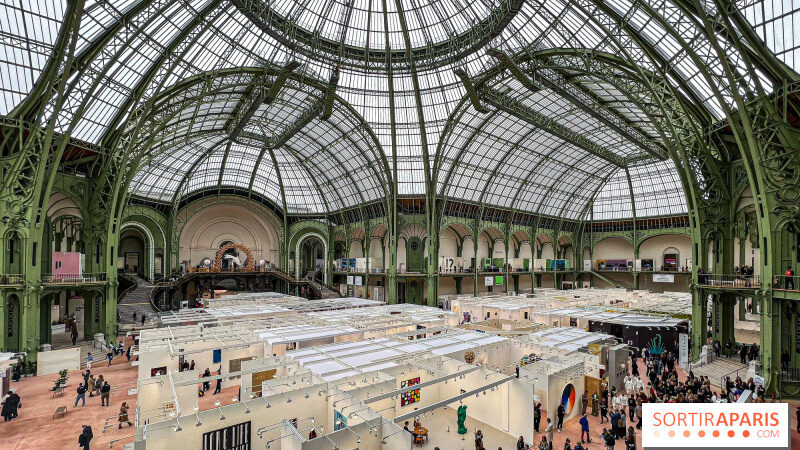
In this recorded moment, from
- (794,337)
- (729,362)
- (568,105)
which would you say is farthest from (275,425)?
(568,105)

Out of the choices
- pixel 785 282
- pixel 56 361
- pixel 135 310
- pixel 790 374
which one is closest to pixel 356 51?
pixel 56 361

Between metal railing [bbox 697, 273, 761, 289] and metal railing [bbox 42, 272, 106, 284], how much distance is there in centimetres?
4610

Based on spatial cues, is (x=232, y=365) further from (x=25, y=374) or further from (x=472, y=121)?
(x=472, y=121)

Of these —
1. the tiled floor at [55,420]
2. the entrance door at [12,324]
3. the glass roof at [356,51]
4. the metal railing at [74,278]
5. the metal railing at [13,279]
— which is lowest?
the tiled floor at [55,420]

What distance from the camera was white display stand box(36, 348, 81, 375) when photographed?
2645 centimetres

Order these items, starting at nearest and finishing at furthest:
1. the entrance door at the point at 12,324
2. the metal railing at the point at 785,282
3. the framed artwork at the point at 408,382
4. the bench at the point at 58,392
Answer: the framed artwork at the point at 408,382 → the metal railing at the point at 785,282 → the bench at the point at 58,392 → the entrance door at the point at 12,324

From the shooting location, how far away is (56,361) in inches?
1068

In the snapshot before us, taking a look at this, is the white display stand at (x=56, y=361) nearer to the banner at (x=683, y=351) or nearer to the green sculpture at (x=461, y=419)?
the green sculpture at (x=461, y=419)

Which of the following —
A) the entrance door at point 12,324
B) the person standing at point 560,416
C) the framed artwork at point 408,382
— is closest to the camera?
the framed artwork at point 408,382

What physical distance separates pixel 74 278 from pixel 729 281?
157 ft

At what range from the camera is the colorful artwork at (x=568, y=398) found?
1972 centimetres

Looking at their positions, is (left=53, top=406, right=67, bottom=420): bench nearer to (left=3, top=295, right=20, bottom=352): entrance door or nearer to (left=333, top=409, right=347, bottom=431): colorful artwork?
(left=3, top=295, right=20, bottom=352): entrance door

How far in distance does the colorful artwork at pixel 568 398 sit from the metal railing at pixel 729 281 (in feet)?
47.6

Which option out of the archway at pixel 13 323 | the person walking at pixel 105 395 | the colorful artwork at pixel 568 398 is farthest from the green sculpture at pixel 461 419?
the archway at pixel 13 323
